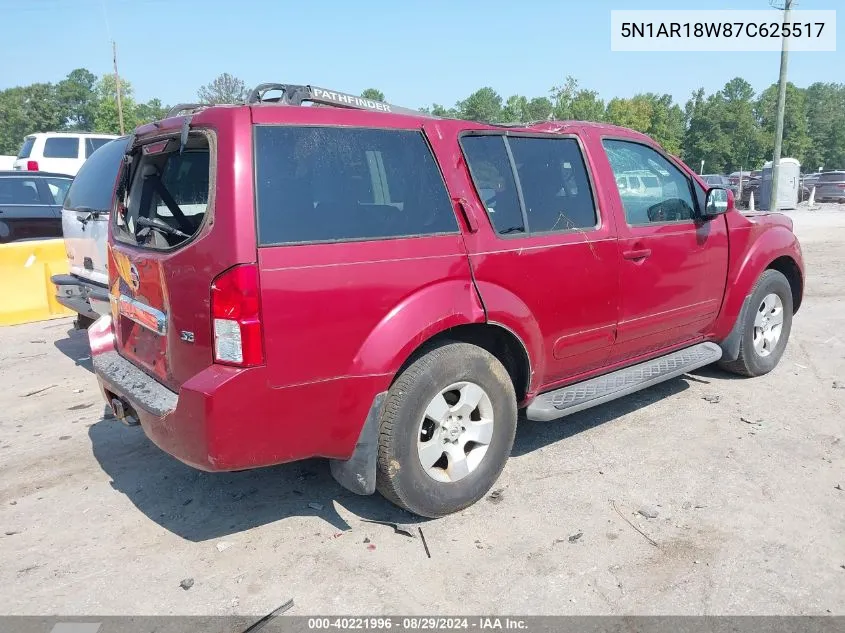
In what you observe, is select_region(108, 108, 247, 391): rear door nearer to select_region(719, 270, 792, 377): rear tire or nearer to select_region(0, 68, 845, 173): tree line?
select_region(719, 270, 792, 377): rear tire

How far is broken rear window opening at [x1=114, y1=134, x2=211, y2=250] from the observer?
11.4 ft

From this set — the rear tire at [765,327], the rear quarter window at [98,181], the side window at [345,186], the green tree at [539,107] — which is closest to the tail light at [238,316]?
the side window at [345,186]

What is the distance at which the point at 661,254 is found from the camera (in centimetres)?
432

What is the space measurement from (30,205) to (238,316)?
7983mm

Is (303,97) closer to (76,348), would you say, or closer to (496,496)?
(496,496)

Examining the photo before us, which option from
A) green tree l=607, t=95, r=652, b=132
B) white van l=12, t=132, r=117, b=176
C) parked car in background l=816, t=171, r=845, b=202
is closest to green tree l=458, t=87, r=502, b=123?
green tree l=607, t=95, r=652, b=132

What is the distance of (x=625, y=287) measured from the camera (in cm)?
412

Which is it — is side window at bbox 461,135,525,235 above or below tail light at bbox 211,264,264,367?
above

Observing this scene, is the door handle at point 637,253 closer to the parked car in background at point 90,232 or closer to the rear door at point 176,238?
the rear door at point 176,238

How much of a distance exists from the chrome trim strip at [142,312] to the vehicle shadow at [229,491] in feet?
3.39

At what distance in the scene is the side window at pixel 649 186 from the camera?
4.28 metres

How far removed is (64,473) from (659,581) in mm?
3431

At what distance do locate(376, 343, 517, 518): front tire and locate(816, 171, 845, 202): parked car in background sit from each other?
33.2 metres

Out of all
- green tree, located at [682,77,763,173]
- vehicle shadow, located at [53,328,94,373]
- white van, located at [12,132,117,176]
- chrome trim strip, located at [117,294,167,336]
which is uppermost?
green tree, located at [682,77,763,173]
